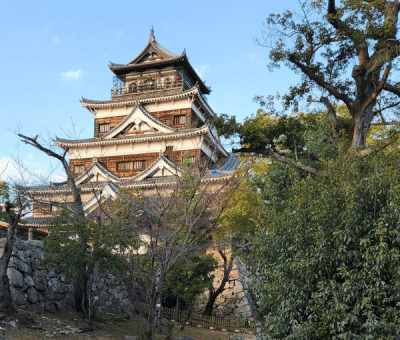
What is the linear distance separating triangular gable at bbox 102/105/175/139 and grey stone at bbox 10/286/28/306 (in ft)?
59.9

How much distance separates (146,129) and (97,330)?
758 inches

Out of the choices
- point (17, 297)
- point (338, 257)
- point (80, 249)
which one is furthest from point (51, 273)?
point (338, 257)

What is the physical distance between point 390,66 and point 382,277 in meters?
5.84

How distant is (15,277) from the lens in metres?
11.7

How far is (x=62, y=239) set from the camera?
11.3 m

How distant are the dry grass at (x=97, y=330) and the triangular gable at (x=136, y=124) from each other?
16721 mm

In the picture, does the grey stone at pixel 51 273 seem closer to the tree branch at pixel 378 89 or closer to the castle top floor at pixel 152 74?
the tree branch at pixel 378 89

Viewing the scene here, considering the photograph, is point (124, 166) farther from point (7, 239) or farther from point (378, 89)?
point (378, 89)

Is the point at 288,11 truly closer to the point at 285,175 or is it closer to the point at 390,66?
the point at 390,66

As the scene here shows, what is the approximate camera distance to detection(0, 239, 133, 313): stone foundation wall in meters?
11.6

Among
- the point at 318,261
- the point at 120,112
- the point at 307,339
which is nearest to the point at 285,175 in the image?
the point at 318,261

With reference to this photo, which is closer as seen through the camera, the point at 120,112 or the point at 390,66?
the point at 390,66

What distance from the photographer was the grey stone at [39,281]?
12462 millimetres

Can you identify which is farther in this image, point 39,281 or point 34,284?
point 39,281
